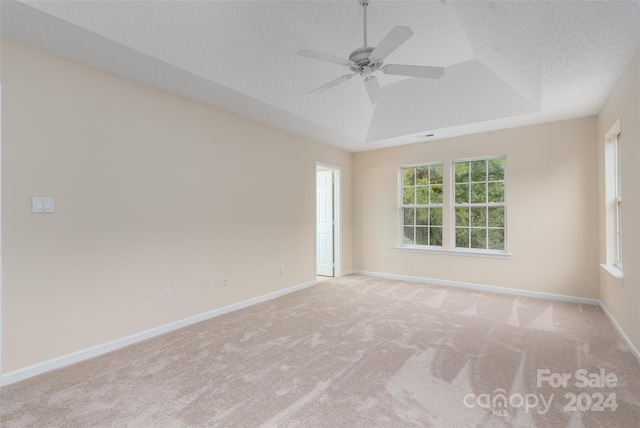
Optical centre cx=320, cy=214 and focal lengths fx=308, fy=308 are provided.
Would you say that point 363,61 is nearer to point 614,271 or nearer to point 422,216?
point 614,271

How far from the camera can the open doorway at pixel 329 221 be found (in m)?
5.82

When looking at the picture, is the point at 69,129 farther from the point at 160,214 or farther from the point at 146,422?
the point at 146,422

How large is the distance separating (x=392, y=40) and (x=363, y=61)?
0.30 m

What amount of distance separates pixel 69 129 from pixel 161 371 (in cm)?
209

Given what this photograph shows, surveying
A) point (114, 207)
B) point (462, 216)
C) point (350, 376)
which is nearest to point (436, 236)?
point (462, 216)

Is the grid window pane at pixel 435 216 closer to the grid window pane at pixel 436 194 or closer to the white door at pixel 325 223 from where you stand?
the grid window pane at pixel 436 194

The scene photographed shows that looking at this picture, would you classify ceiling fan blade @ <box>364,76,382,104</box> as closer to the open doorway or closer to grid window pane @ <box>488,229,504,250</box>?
the open doorway

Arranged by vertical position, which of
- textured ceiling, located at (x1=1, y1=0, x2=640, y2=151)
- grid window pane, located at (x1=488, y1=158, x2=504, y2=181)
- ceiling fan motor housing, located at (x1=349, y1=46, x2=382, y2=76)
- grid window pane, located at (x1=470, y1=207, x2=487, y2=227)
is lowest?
grid window pane, located at (x1=470, y1=207, x2=487, y2=227)

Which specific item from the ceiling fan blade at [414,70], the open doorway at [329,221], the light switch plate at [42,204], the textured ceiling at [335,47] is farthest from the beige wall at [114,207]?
the ceiling fan blade at [414,70]

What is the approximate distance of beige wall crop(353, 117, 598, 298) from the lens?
4023mm

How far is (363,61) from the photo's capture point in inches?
90.2

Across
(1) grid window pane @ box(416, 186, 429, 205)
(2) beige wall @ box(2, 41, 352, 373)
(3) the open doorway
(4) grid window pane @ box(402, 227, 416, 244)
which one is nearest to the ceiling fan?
(2) beige wall @ box(2, 41, 352, 373)

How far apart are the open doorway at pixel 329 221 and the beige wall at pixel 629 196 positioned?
12.4ft

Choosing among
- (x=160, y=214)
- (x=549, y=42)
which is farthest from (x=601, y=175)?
(x=160, y=214)
